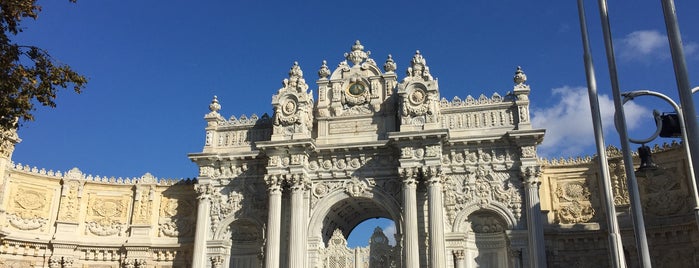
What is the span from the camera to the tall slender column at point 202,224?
2706cm

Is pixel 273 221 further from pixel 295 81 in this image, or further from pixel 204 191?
pixel 295 81

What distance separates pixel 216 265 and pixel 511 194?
1297 centimetres

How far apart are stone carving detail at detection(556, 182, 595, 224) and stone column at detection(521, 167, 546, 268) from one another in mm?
2316

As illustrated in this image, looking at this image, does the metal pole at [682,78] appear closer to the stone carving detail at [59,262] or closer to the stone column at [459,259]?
the stone column at [459,259]

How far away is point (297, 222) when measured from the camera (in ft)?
84.9

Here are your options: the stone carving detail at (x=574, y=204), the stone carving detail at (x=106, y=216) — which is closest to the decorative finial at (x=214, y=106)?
the stone carving detail at (x=106, y=216)

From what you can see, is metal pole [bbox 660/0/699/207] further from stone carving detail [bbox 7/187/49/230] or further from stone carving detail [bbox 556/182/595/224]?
stone carving detail [bbox 7/187/49/230]

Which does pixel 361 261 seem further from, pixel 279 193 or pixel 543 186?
pixel 543 186

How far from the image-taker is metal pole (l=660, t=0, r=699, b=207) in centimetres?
812

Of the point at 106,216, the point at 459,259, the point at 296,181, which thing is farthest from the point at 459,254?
the point at 106,216

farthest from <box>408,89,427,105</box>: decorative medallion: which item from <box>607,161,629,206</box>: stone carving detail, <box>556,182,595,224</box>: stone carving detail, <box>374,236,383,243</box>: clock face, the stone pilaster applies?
<box>607,161,629,206</box>: stone carving detail

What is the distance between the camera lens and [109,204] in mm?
30031

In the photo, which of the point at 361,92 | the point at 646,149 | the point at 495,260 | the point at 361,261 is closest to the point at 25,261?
the point at 361,261

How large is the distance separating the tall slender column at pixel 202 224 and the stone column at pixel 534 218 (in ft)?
45.1
